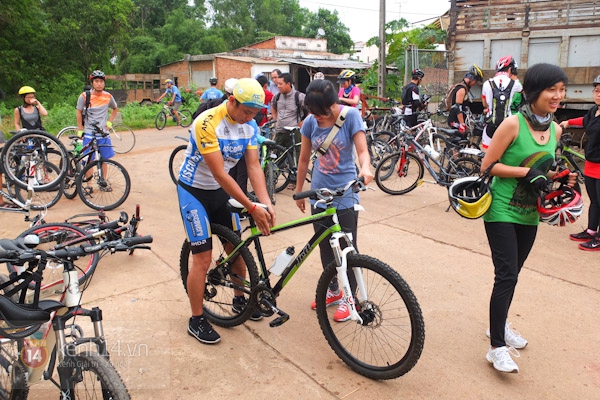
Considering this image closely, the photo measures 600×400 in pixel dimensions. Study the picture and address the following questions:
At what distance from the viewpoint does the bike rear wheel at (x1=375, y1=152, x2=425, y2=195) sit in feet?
23.4

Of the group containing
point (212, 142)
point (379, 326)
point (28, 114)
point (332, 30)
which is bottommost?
point (379, 326)

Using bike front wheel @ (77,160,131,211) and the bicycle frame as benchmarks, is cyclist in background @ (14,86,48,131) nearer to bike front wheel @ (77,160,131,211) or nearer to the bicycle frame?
bike front wheel @ (77,160,131,211)

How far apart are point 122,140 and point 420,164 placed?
875 cm

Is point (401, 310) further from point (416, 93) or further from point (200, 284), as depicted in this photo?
point (416, 93)

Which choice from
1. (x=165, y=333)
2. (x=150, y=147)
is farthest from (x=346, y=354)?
(x=150, y=147)

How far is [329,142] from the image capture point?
3242 mm

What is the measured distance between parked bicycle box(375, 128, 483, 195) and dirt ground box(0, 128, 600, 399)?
156 cm

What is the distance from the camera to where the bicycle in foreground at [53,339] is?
2010 mm

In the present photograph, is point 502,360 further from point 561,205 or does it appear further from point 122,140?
point 122,140

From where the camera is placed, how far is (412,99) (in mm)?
9422

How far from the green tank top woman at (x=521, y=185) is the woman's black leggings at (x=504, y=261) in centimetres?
6

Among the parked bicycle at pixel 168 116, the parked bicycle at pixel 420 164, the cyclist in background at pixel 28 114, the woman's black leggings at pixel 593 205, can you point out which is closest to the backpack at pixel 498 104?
the parked bicycle at pixel 420 164

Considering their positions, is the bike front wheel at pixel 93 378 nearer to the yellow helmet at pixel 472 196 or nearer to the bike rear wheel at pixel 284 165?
the yellow helmet at pixel 472 196

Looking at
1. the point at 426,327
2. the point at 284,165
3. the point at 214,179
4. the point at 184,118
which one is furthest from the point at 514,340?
the point at 184,118
